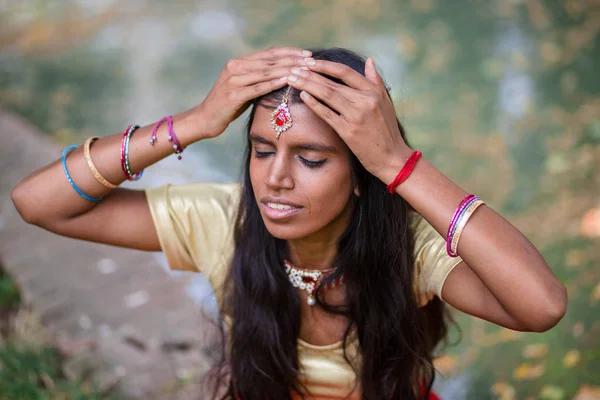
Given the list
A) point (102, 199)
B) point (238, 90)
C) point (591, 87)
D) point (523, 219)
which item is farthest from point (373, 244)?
point (591, 87)

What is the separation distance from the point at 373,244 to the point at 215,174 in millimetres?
3938

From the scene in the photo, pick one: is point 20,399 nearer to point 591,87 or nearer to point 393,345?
point 393,345

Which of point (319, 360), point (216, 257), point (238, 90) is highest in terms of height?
point (238, 90)

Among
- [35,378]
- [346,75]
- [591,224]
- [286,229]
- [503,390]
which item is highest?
[346,75]

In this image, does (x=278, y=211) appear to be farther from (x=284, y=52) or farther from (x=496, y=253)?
(x=496, y=253)

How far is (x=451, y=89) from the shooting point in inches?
267

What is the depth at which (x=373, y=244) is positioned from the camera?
2.44 metres

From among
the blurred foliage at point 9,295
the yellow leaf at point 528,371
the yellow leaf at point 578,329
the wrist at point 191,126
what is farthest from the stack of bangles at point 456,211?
the blurred foliage at point 9,295

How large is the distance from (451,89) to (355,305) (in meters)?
4.73

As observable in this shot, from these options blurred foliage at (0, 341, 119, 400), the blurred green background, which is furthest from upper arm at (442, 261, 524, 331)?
blurred foliage at (0, 341, 119, 400)

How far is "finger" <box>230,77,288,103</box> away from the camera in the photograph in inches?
81.0

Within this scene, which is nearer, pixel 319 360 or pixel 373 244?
pixel 373 244

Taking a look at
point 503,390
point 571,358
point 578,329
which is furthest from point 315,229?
point 578,329

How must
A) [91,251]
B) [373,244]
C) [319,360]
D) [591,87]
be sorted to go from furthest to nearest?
[591,87] < [91,251] < [319,360] < [373,244]
